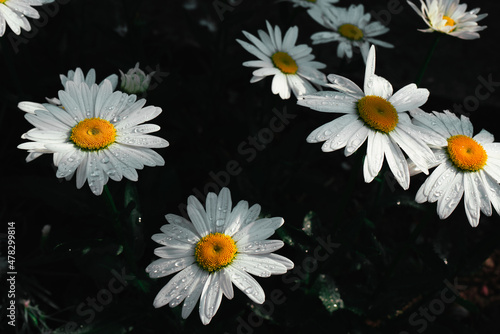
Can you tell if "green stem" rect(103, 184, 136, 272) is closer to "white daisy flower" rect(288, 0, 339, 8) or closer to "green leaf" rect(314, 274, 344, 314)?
"green leaf" rect(314, 274, 344, 314)

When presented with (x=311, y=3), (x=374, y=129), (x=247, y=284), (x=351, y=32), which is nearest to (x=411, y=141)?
(x=374, y=129)

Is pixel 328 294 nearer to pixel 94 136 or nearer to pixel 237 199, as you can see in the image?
pixel 237 199

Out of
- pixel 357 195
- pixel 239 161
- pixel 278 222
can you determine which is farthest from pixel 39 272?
pixel 357 195

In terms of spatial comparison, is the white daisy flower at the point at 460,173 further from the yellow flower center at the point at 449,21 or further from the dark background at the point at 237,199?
the yellow flower center at the point at 449,21

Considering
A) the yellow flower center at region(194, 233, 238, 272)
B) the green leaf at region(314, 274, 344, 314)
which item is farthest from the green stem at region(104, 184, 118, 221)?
the green leaf at region(314, 274, 344, 314)

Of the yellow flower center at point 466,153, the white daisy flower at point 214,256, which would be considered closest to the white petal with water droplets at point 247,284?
the white daisy flower at point 214,256
